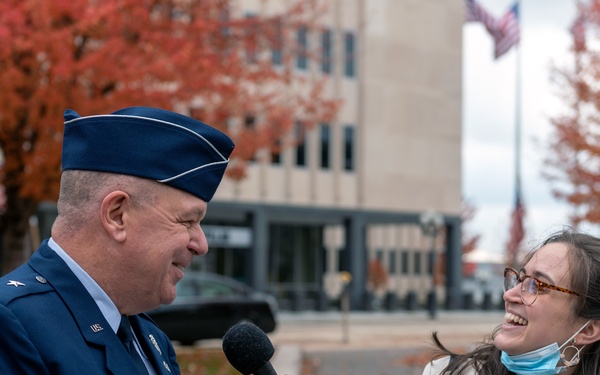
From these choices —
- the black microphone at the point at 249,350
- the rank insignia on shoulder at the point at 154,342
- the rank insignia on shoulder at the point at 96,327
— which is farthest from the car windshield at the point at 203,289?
the rank insignia on shoulder at the point at 96,327

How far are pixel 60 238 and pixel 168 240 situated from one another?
266mm

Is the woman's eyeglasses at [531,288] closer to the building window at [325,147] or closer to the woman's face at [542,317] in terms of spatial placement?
the woman's face at [542,317]

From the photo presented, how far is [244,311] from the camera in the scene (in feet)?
70.2

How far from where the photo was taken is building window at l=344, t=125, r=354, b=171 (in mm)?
43531

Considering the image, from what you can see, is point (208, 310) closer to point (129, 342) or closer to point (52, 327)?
point (129, 342)

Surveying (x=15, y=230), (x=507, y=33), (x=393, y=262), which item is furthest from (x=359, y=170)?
(x=15, y=230)

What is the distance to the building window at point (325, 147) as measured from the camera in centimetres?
4297

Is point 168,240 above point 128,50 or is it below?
below

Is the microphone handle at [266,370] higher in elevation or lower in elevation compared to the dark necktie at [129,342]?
lower

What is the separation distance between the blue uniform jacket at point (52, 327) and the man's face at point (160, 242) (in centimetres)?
14

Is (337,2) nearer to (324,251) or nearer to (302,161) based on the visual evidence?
(302,161)

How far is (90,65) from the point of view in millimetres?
12844

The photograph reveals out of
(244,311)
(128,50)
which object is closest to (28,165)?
(128,50)

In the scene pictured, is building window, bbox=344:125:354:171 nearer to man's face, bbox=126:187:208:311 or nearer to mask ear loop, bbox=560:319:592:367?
mask ear loop, bbox=560:319:592:367
